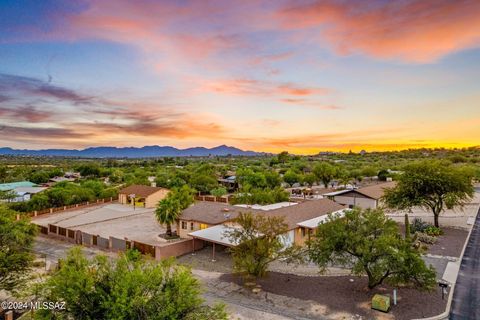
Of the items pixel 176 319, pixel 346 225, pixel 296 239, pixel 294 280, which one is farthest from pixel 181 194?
pixel 176 319

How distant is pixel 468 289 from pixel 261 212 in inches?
668

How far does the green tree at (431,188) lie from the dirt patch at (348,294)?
1826 cm

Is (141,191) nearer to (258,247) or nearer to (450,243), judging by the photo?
(258,247)

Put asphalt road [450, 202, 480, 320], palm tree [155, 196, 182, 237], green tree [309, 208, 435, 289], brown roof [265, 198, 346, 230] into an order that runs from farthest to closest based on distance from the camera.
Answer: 1. palm tree [155, 196, 182, 237]
2. brown roof [265, 198, 346, 230]
3. green tree [309, 208, 435, 289]
4. asphalt road [450, 202, 480, 320]

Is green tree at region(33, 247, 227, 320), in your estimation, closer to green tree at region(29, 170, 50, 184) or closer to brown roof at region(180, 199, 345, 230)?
brown roof at region(180, 199, 345, 230)

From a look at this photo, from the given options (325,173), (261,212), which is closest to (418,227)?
(261,212)

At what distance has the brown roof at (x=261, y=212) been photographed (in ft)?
99.6

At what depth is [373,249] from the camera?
1806 centimetres

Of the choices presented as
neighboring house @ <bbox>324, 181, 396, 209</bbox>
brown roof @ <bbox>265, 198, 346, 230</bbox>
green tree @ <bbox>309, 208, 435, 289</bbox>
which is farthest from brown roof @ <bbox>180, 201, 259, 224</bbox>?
neighboring house @ <bbox>324, 181, 396, 209</bbox>

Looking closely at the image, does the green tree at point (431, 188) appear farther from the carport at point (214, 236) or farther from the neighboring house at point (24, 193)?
the neighboring house at point (24, 193)

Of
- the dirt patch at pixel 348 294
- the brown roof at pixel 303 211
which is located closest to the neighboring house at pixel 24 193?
the brown roof at pixel 303 211

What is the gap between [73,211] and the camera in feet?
158

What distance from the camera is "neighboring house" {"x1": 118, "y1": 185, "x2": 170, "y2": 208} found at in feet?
167

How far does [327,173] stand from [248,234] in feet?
172
